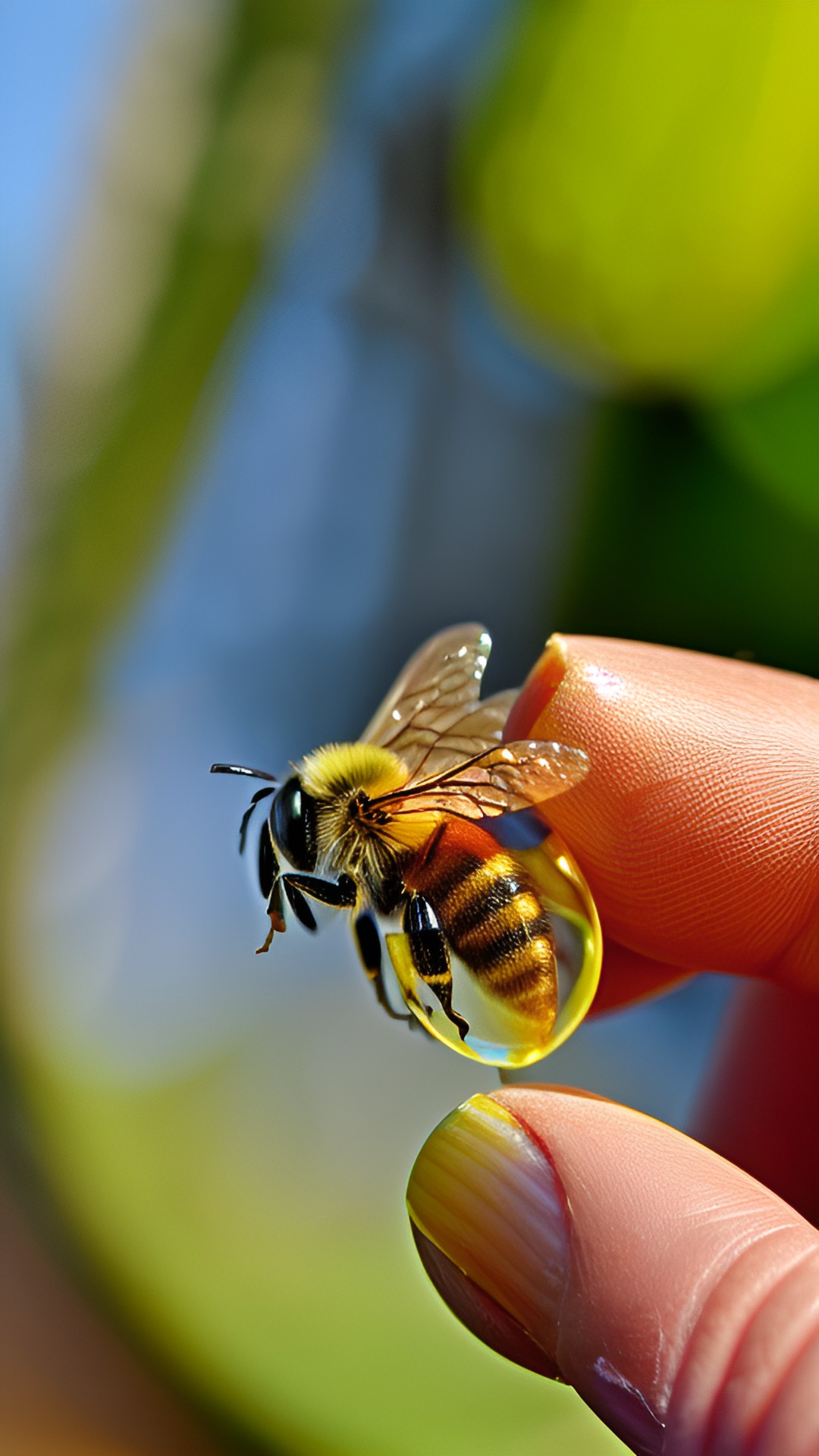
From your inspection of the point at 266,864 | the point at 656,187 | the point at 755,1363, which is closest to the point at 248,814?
the point at 266,864

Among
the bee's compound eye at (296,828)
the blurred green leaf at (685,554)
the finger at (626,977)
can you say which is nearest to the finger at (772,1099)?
the finger at (626,977)

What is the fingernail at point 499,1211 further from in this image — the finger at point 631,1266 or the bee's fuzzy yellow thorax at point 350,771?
the bee's fuzzy yellow thorax at point 350,771

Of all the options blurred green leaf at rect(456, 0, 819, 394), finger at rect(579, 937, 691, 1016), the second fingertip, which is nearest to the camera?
the second fingertip

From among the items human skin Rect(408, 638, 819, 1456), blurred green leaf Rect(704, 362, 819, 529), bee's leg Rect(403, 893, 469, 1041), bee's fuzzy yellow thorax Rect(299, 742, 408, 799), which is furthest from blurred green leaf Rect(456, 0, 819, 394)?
bee's leg Rect(403, 893, 469, 1041)

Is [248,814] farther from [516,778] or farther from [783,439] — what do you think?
[783,439]

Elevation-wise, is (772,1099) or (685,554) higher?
(685,554)

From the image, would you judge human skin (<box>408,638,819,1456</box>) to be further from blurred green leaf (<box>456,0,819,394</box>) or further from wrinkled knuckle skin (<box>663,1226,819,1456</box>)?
blurred green leaf (<box>456,0,819,394</box>)
